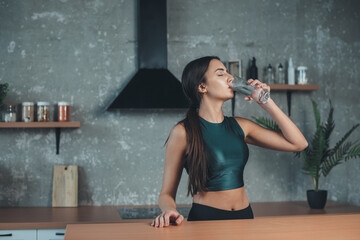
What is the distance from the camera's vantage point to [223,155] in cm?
165

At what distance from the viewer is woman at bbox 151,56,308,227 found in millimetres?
1600

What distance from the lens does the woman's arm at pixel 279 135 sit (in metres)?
1.63

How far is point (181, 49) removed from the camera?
341cm

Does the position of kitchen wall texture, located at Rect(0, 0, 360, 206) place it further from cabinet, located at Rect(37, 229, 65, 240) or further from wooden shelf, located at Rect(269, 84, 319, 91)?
cabinet, located at Rect(37, 229, 65, 240)

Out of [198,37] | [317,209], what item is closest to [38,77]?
[198,37]

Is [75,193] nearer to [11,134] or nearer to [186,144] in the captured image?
[11,134]

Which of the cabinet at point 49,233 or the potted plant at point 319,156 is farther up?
the potted plant at point 319,156

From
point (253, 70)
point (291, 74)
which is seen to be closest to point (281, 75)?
point (291, 74)

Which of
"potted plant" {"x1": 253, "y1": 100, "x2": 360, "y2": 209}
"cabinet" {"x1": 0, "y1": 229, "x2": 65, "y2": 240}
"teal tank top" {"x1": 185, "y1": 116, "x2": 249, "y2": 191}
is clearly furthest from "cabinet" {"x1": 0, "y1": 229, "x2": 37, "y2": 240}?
"potted plant" {"x1": 253, "y1": 100, "x2": 360, "y2": 209}

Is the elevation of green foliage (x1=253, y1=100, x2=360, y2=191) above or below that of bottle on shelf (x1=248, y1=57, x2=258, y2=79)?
below

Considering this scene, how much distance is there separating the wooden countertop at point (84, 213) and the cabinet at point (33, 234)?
4 centimetres

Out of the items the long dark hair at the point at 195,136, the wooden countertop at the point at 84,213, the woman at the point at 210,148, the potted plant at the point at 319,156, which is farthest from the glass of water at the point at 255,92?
the potted plant at the point at 319,156

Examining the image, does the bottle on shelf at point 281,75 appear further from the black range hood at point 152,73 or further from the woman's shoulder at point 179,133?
the woman's shoulder at point 179,133

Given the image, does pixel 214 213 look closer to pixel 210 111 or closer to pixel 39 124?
pixel 210 111
